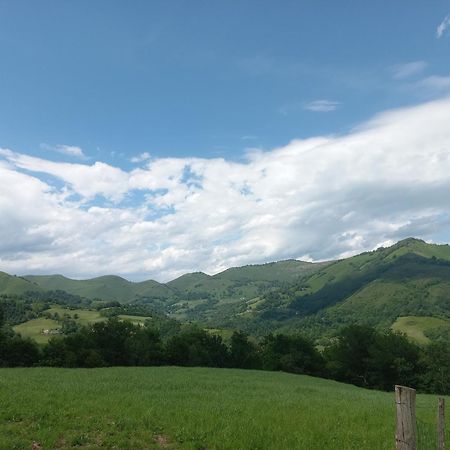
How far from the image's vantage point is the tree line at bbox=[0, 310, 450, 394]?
238 feet

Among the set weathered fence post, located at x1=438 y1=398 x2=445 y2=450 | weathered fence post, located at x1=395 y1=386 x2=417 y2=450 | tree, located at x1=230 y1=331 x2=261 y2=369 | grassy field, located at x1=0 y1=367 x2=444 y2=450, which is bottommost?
tree, located at x1=230 y1=331 x2=261 y2=369

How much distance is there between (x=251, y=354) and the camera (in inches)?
3949

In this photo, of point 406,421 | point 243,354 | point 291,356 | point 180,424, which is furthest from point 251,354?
point 406,421

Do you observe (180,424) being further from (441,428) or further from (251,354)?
(251,354)

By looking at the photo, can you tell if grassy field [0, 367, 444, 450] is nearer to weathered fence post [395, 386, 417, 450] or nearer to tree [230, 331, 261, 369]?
weathered fence post [395, 386, 417, 450]

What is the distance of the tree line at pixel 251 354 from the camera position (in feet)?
238

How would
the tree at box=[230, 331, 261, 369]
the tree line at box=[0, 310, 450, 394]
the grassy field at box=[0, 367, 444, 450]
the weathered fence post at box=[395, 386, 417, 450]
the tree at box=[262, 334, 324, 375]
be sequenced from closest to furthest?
the weathered fence post at box=[395, 386, 417, 450] → the grassy field at box=[0, 367, 444, 450] → the tree line at box=[0, 310, 450, 394] → the tree at box=[262, 334, 324, 375] → the tree at box=[230, 331, 261, 369]

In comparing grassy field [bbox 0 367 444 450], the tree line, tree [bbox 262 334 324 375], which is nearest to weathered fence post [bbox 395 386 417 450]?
grassy field [bbox 0 367 444 450]

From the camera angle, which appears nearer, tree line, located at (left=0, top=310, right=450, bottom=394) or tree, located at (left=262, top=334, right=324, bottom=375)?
tree line, located at (left=0, top=310, right=450, bottom=394)

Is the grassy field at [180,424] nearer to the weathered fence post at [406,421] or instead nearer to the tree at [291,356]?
the weathered fence post at [406,421]

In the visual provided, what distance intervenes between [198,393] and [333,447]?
15500 millimetres

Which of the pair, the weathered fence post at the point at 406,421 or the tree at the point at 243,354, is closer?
the weathered fence post at the point at 406,421

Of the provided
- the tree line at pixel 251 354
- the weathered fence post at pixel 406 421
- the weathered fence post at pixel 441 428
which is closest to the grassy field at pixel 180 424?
the weathered fence post at pixel 441 428

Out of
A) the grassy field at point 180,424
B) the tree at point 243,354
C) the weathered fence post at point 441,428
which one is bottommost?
the tree at point 243,354
